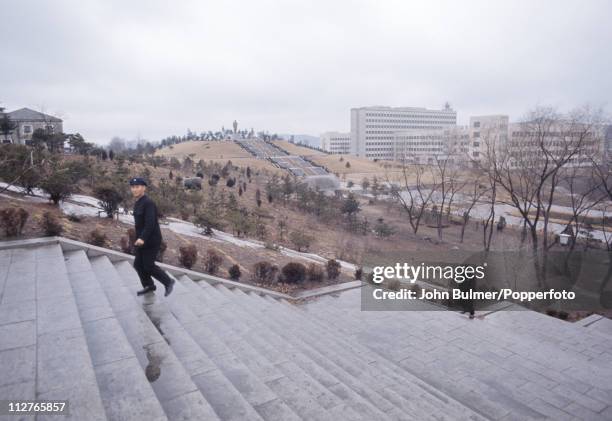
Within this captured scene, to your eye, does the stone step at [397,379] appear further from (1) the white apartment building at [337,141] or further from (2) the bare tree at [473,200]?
(1) the white apartment building at [337,141]

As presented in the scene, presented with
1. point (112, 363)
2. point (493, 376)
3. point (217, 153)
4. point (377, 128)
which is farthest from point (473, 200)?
point (377, 128)

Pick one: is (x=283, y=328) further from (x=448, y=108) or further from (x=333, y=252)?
(x=448, y=108)

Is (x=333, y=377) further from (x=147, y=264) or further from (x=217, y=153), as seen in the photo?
(x=217, y=153)

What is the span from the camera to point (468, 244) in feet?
67.3

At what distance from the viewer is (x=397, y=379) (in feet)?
16.6

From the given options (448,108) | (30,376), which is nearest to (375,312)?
(30,376)

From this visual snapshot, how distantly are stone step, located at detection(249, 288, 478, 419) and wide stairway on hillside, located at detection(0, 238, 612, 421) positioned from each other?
3 centimetres

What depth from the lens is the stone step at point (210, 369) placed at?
308 centimetres

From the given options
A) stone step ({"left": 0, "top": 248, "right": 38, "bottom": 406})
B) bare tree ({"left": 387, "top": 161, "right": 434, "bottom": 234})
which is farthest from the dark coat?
bare tree ({"left": 387, "top": 161, "right": 434, "bottom": 234})

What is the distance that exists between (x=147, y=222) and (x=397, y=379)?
152 inches

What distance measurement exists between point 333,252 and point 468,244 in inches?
370

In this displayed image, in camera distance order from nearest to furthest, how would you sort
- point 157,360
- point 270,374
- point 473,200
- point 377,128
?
point 157,360 < point 270,374 < point 473,200 < point 377,128

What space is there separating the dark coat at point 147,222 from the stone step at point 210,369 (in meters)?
0.96

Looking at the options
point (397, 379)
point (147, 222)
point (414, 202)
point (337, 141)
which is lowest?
point (397, 379)
